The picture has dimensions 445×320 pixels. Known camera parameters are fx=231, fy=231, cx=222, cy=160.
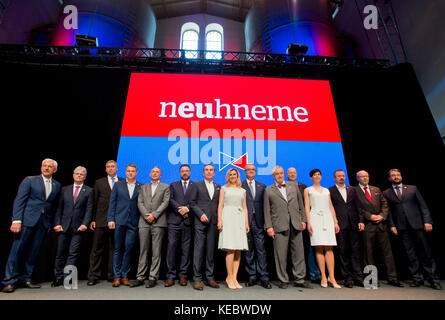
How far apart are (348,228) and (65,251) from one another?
12.1ft

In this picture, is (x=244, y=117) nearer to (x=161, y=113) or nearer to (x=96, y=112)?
(x=161, y=113)

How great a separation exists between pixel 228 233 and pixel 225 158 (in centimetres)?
155

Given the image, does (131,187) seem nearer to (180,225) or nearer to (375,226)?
(180,225)

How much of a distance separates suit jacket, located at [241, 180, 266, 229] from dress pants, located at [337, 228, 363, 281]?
1.10 metres

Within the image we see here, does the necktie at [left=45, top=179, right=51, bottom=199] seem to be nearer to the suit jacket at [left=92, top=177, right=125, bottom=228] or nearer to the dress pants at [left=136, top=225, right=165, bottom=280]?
the suit jacket at [left=92, top=177, right=125, bottom=228]

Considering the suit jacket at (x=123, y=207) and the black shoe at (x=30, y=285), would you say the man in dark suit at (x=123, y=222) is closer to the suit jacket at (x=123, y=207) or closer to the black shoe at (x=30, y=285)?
the suit jacket at (x=123, y=207)

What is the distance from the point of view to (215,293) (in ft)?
8.22

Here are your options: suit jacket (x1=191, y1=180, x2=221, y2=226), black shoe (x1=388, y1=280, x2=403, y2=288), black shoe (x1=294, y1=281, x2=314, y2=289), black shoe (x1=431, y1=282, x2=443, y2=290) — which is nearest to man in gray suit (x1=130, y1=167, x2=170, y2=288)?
suit jacket (x1=191, y1=180, x2=221, y2=226)

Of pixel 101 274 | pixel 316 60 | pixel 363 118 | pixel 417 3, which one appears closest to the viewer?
pixel 101 274

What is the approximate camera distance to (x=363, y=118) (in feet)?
15.4

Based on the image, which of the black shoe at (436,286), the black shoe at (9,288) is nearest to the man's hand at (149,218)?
the black shoe at (9,288)

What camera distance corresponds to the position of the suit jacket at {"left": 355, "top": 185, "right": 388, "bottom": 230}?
3.18 metres
